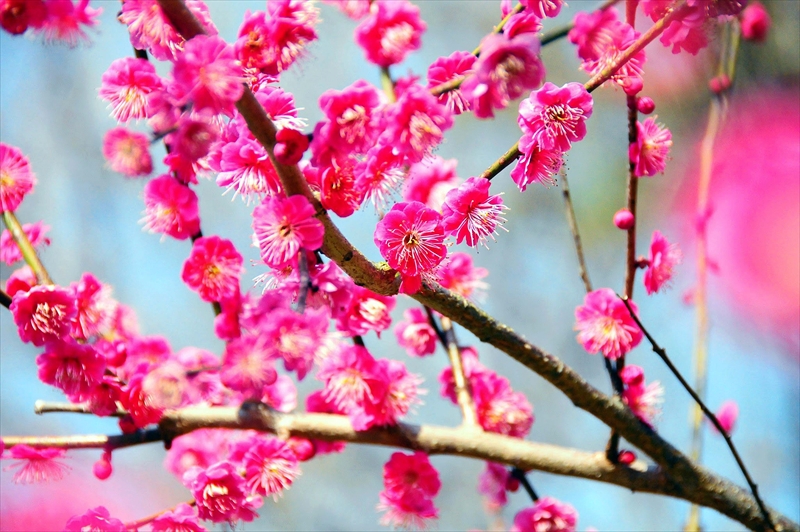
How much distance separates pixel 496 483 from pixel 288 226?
93 cm

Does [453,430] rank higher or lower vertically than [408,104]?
lower

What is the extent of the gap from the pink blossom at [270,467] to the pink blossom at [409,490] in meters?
0.22

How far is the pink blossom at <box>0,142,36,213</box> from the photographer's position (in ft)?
3.61

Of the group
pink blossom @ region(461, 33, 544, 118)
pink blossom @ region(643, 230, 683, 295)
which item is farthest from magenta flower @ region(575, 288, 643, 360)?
pink blossom @ region(461, 33, 544, 118)

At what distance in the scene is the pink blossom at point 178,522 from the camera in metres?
1.06

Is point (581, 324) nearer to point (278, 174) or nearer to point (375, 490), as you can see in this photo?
point (278, 174)

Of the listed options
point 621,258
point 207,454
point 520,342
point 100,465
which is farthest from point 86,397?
point 621,258

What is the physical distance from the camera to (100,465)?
1.12m

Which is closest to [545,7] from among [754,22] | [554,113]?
[554,113]

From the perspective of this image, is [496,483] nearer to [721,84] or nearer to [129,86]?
[129,86]

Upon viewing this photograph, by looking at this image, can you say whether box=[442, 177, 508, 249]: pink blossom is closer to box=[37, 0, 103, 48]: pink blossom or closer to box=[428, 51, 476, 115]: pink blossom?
box=[428, 51, 476, 115]: pink blossom

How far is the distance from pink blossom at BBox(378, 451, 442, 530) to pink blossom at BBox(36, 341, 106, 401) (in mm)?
574

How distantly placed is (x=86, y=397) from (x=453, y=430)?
2.06ft

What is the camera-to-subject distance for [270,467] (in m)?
1.13
